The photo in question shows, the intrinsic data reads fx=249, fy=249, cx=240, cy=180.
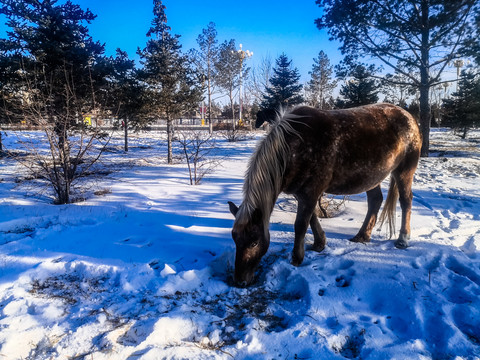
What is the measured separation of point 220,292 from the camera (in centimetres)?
237

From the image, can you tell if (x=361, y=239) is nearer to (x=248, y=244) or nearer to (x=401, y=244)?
(x=401, y=244)

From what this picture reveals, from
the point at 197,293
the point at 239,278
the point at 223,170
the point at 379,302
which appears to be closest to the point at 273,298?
the point at 239,278

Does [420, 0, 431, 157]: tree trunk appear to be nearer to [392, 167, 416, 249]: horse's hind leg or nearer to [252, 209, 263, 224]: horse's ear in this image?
[392, 167, 416, 249]: horse's hind leg

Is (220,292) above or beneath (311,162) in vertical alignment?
beneath

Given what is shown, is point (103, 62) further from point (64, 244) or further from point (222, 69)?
point (222, 69)

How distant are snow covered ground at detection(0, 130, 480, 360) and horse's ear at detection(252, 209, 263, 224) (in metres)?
0.66

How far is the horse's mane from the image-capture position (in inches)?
93.0

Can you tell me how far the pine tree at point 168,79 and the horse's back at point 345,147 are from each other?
1049 centimetres

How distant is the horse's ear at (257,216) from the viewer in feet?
7.70

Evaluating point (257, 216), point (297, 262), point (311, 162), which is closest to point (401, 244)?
point (297, 262)

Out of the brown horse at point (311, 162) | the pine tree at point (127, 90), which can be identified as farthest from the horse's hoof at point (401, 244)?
the pine tree at point (127, 90)

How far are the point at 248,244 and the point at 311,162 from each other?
103 cm

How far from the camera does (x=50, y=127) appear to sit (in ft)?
15.5

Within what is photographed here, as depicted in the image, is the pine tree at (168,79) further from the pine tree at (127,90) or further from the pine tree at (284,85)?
the pine tree at (284,85)
